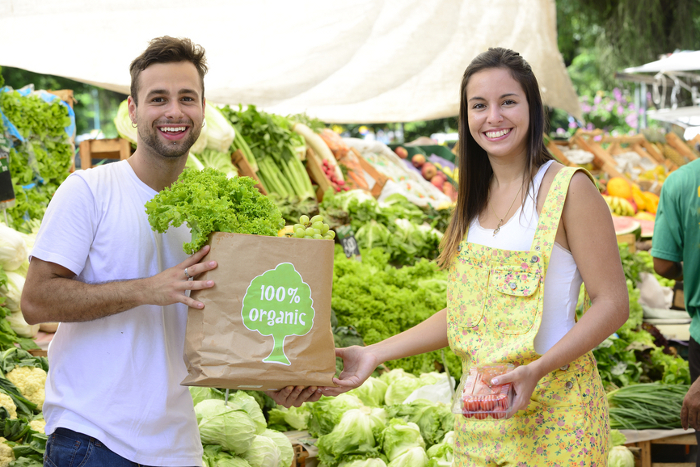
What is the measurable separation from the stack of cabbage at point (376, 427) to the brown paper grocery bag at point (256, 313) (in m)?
1.65

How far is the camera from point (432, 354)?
445 centimetres

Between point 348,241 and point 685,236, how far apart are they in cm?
268

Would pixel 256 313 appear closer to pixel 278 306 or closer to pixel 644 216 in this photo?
pixel 278 306

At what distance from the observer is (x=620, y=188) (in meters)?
8.95

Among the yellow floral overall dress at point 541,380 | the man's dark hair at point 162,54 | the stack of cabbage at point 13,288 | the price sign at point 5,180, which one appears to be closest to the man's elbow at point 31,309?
the man's dark hair at point 162,54

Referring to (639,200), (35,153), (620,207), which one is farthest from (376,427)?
(639,200)

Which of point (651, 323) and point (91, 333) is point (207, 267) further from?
point (651, 323)

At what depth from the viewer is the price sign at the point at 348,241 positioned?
5.18 meters

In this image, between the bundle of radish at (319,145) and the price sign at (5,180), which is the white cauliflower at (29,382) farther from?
the bundle of radish at (319,145)

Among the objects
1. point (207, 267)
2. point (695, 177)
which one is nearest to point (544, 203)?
point (207, 267)

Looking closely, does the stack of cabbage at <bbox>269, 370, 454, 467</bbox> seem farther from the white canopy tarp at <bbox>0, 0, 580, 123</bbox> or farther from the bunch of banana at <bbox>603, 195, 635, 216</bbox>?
the bunch of banana at <bbox>603, 195, 635, 216</bbox>

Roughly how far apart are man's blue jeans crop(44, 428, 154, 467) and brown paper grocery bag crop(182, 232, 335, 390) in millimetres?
296

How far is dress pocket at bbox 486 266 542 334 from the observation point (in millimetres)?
1826

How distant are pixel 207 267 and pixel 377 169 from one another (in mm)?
5962
